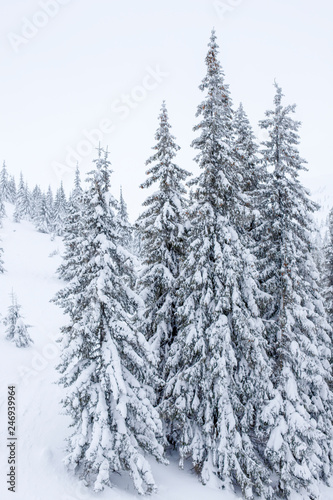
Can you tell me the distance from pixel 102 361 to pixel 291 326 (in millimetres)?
8836

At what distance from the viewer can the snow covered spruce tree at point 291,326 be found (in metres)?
13.0

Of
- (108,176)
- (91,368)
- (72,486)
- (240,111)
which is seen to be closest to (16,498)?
(72,486)

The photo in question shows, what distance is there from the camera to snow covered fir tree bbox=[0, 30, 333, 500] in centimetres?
1043

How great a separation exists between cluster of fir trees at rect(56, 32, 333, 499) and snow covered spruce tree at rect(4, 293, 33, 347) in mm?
8264

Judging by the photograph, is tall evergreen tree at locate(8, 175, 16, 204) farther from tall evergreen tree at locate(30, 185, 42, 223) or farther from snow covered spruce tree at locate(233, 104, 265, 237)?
snow covered spruce tree at locate(233, 104, 265, 237)

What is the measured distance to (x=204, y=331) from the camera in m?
13.4

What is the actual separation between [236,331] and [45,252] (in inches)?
1996

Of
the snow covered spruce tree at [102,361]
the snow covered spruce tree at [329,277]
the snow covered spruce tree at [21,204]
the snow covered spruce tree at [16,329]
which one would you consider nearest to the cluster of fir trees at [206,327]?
the snow covered spruce tree at [102,361]

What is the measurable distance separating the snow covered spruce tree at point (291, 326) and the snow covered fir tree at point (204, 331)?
7cm

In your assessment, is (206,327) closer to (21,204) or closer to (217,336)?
(217,336)

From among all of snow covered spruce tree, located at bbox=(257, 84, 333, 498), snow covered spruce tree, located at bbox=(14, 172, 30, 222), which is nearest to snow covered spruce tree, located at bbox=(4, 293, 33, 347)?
snow covered spruce tree, located at bbox=(257, 84, 333, 498)

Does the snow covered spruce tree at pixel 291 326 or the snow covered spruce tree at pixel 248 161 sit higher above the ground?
the snow covered spruce tree at pixel 248 161

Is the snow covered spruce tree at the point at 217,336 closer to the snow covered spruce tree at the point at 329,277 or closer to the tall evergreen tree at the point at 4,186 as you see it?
the snow covered spruce tree at the point at 329,277

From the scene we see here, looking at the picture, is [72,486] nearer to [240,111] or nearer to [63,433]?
[63,433]
